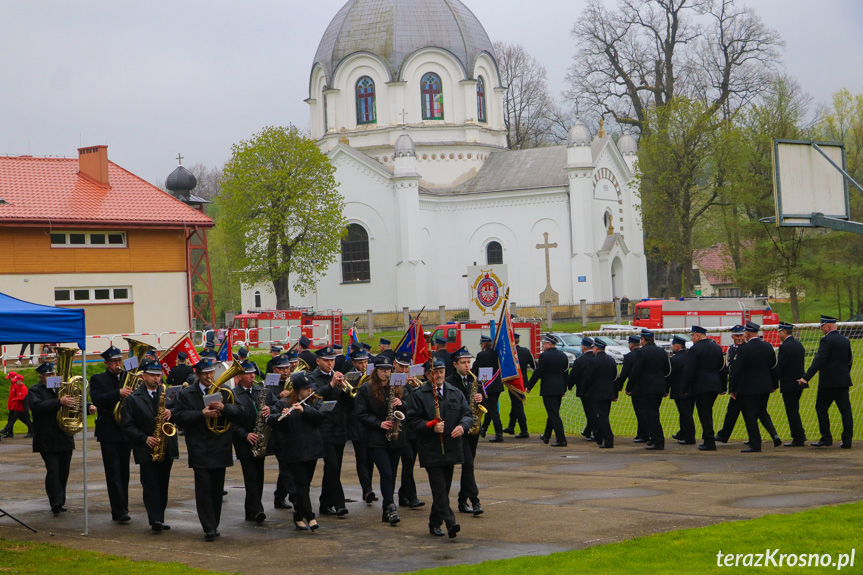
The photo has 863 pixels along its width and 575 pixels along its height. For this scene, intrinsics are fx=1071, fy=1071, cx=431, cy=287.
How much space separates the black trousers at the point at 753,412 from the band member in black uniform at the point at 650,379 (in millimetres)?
1463

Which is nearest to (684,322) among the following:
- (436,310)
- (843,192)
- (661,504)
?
(436,310)

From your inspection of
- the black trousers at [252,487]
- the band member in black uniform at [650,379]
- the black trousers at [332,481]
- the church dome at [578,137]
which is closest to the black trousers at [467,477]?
the black trousers at [332,481]

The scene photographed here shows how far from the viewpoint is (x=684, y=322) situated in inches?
1658

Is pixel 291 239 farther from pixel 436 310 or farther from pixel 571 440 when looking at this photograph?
pixel 571 440

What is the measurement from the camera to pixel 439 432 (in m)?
10.6

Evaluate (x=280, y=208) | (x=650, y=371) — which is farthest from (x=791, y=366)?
(x=280, y=208)

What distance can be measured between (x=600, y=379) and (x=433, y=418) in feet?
25.5

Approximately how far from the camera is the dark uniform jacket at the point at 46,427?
1266cm

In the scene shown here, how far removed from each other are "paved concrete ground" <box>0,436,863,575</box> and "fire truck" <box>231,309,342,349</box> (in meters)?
21.9

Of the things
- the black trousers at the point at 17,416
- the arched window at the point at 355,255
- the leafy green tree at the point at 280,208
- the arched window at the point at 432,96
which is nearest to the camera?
the black trousers at the point at 17,416

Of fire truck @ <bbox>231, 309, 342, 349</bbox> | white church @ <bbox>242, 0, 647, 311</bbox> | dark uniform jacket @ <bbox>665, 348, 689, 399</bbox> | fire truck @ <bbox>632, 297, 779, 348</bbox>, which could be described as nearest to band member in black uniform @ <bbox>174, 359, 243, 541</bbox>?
dark uniform jacket @ <bbox>665, 348, 689, 399</bbox>

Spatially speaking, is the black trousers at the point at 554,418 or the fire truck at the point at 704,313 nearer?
the black trousers at the point at 554,418

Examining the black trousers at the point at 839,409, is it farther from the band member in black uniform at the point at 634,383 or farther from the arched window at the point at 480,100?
the arched window at the point at 480,100

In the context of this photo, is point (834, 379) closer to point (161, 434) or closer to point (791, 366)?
point (791, 366)
